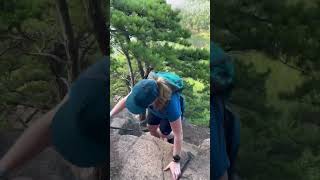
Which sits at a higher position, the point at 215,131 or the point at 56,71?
the point at 56,71

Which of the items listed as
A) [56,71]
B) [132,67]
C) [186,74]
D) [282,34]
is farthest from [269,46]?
[56,71]

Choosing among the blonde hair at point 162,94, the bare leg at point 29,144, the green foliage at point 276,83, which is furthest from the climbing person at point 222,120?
the bare leg at point 29,144

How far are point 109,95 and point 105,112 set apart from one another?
0.45ft

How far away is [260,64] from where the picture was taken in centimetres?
473

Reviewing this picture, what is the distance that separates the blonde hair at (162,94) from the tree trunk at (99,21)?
47 centimetres

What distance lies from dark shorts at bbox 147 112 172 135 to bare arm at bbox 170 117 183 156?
0.04 meters

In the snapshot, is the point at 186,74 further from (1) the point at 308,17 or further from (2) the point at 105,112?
(1) the point at 308,17

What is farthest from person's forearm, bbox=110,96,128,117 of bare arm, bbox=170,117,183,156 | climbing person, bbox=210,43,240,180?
climbing person, bbox=210,43,240,180

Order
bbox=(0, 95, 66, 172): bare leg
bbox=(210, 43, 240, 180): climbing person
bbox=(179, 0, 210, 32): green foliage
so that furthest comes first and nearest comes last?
bbox=(0, 95, 66, 172): bare leg < bbox=(210, 43, 240, 180): climbing person < bbox=(179, 0, 210, 32): green foliage

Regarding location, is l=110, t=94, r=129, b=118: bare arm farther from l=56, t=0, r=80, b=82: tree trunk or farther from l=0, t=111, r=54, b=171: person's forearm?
l=0, t=111, r=54, b=171: person's forearm

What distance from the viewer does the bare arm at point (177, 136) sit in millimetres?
4566

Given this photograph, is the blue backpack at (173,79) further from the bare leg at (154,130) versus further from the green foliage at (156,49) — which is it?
the bare leg at (154,130)

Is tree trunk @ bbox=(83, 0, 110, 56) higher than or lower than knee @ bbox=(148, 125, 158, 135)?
higher

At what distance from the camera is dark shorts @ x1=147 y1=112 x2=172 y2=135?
4.59m
